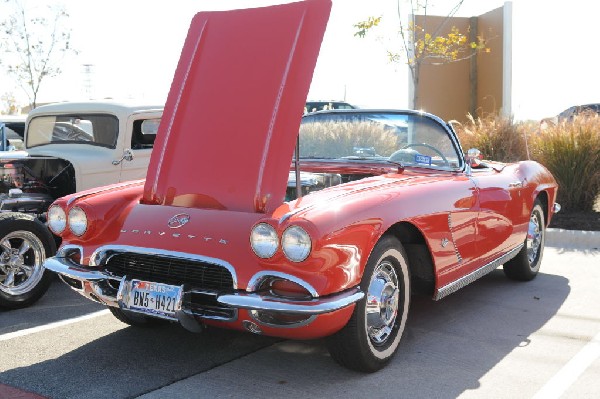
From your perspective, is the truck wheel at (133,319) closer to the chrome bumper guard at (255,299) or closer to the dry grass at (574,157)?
the chrome bumper guard at (255,299)

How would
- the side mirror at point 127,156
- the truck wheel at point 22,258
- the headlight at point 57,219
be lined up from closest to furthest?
the headlight at point 57,219, the truck wheel at point 22,258, the side mirror at point 127,156

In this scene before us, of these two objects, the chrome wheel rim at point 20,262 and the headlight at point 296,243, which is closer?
the headlight at point 296,243

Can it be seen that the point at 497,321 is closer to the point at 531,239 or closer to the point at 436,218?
the point at 436,218

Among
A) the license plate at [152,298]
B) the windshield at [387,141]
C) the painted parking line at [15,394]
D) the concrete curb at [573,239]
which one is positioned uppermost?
the windshield at [387,141]

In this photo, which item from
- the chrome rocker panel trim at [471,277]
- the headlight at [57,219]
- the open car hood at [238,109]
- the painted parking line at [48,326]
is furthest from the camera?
the painted parking line at [48,326]

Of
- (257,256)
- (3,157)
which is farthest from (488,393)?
(3,157)

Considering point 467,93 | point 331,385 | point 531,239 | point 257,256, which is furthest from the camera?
point 467,93

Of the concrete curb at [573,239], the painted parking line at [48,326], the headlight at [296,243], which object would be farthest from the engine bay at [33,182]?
the concrete curb at [573,239]

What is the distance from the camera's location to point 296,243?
326cm

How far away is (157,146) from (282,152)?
2.89 ft

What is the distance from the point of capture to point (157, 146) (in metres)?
4.26

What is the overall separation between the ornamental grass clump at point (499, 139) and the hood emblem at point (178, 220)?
800cm

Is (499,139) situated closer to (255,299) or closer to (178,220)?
(178,220)

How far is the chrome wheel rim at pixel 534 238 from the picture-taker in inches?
237
